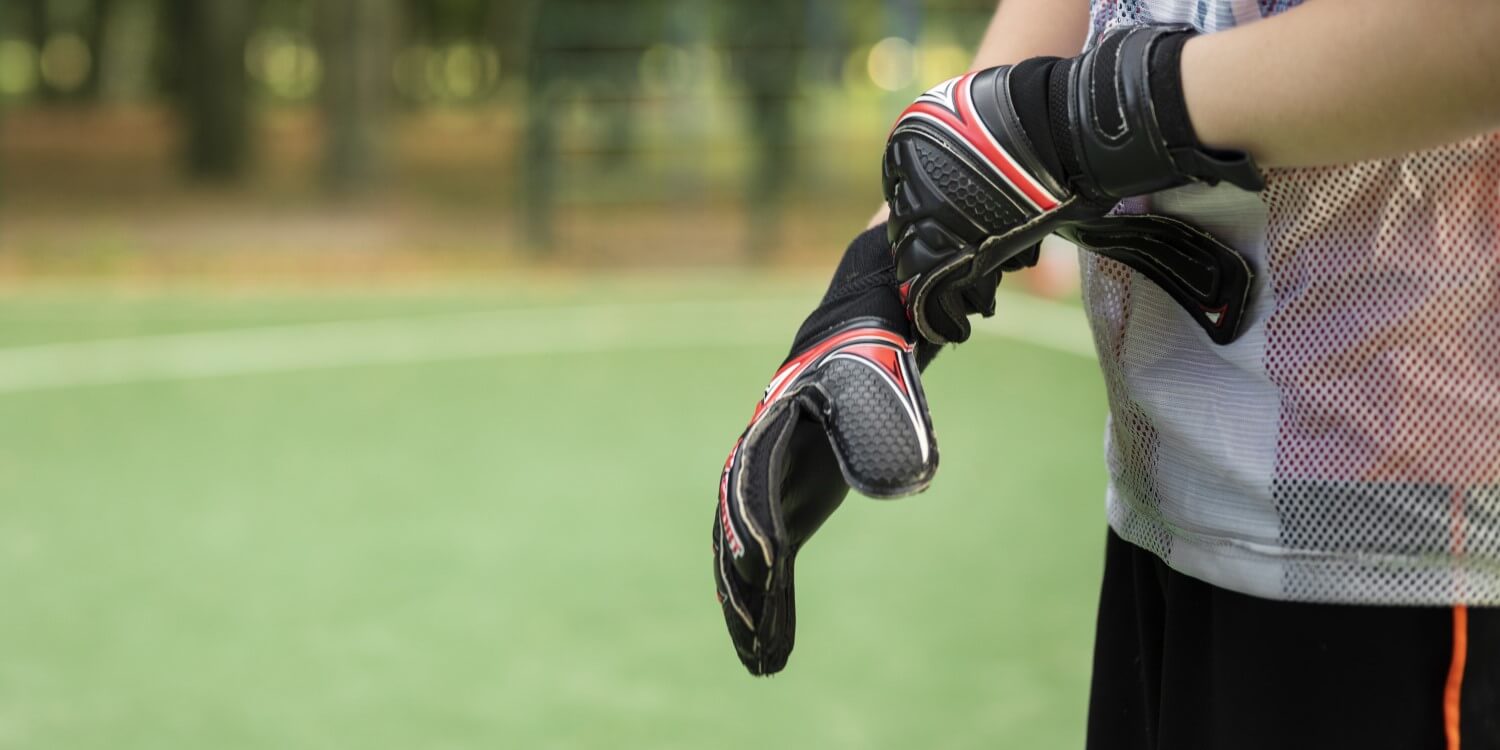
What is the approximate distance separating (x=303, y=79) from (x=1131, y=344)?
39909mm

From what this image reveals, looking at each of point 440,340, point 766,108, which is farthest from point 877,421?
point 766,108

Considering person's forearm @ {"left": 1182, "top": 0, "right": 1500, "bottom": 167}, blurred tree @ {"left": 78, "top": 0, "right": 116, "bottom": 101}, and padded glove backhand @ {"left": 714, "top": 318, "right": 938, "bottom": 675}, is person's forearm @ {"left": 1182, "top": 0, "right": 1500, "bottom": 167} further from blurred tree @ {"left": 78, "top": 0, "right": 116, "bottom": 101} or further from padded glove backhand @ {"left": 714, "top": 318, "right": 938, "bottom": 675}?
blurred tree @ {"left": 78, "top": 0, "right": 116, "bottom": 101}

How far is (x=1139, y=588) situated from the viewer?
155cm

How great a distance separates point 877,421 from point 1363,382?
38 cm

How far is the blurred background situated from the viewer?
3762mm

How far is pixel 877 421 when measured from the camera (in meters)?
1.37

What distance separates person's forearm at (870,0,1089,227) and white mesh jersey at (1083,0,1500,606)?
268 mm

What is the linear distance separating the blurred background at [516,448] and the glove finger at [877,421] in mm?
2175

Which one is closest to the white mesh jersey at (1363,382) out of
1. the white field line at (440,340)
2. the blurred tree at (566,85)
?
the white field line at (440,340)

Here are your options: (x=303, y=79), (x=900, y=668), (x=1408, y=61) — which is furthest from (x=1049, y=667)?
(x=303, y=79)

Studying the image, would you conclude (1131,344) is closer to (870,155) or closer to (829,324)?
(829,324)

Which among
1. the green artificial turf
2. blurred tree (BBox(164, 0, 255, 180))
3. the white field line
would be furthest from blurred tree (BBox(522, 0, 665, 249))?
blurred tree (BBox(164, 0, 255, 180))

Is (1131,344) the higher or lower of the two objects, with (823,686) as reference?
higher

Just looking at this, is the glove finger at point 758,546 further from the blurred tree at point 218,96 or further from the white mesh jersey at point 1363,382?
the blurred tree at point 218,96
